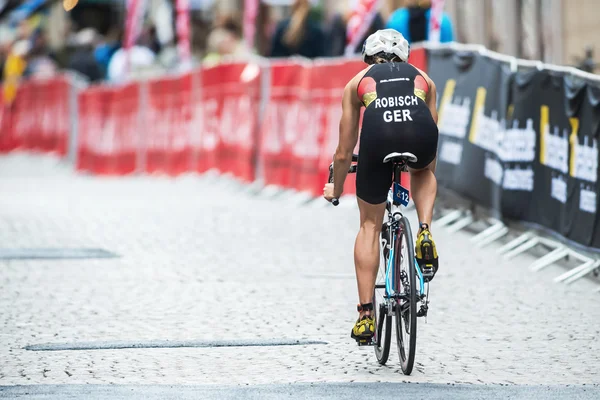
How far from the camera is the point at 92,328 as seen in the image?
8.95 metres

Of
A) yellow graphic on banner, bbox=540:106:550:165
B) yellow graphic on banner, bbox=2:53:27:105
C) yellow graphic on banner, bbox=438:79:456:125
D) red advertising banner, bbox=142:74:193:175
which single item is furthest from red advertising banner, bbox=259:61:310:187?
yellow graphic on banner, bbox=2:53:27:105

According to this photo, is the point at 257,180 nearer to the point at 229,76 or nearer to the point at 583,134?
the point at 229,76

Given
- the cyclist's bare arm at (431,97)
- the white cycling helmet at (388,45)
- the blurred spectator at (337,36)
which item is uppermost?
the white cycling helmet at (388,45)

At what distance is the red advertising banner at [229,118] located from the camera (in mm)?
19547

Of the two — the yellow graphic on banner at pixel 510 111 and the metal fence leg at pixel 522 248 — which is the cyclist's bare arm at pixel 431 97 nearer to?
the metal fence leg at pixel 522 248

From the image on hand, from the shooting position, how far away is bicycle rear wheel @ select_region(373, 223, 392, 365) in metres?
7.54

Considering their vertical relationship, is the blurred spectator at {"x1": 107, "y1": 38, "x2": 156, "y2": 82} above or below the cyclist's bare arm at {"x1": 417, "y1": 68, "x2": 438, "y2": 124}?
below

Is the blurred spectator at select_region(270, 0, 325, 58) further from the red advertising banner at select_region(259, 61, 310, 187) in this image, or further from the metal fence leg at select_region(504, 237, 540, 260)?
the metal fence leg at select_region(504, 237, 540, 260)

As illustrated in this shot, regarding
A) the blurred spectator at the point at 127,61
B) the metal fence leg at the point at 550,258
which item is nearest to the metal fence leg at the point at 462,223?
the metal fence leg at the point at 550,258

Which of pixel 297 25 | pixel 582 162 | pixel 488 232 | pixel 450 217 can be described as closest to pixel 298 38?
pixel 297 25

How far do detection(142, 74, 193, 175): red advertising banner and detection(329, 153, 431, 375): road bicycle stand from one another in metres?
15.2

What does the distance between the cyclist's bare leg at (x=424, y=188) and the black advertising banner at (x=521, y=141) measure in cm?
326

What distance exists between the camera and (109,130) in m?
27.1

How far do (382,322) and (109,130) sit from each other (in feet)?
65.4
